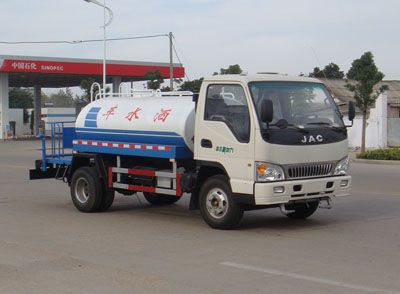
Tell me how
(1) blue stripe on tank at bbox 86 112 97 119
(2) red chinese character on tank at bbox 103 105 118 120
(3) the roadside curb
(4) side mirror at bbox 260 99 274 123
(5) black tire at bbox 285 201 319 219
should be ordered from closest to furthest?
(4) side mirror at bbox 260 99 274 123 → (5) black tire at bbox 285 201 319 219 → (2) red chinese character on tank at bbox 103 105 118 120 → (1) blue stripe on tank at bbox 86 112 97 119 → (3) the roadside curb

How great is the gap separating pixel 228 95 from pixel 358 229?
9.63 ft

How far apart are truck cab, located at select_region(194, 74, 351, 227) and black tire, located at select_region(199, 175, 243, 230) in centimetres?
2

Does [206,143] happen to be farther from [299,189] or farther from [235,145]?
[299,189]

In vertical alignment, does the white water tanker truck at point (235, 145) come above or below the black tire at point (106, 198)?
above

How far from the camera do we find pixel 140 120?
1155 cm

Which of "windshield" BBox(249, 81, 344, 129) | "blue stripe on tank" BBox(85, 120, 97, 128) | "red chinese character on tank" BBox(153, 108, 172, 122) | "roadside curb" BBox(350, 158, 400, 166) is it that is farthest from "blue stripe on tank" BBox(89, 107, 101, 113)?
"roadside curb" BBox(350, 158, 400, 166)

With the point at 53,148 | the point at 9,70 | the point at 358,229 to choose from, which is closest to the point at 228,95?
the point at 358,229

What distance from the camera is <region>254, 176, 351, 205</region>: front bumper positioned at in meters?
9.58

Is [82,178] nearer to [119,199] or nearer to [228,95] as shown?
[119,199]

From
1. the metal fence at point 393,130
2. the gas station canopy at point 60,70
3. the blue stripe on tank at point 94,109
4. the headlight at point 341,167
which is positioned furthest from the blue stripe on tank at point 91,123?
the gas station canopy at point 60,70

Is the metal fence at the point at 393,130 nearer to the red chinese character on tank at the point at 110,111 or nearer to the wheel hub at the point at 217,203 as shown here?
the red chinese character on tank at the point at 110,111

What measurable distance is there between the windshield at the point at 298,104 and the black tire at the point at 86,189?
157 inches

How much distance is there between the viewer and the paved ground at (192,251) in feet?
22.6

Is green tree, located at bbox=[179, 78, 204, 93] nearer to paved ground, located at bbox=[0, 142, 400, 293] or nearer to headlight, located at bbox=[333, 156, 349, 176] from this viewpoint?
paved ground, located at bbox=[0, 142, 400, 293]
